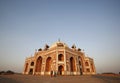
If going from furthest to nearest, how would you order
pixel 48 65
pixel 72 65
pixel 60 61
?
pixel 48 65 < pixel 72 65 < pixel 60 61

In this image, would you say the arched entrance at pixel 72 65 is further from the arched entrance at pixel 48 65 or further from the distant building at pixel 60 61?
the arched entrance at pixel 48 65

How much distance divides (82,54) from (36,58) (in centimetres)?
2061

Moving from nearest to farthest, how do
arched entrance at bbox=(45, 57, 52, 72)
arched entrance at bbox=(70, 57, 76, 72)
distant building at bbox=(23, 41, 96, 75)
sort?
distant building at bbox=(23, 41, 96, 75) < arched entrance at bbox=(70, 57, 76, 72) < arched entrance at bbox=(45, 57, 52, 72)

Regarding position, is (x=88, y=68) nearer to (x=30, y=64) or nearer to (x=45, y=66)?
(x=45, y=66)

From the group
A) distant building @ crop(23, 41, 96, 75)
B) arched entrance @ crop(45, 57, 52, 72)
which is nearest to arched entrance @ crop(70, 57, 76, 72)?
distant building @ crop(23, 41, 96, 75)

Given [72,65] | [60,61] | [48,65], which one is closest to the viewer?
[60,61]

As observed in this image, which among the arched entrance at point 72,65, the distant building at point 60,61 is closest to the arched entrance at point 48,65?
the distant building at point 60,61

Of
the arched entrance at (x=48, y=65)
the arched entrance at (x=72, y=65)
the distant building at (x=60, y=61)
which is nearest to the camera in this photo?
the distant building at (x=60, y=61)

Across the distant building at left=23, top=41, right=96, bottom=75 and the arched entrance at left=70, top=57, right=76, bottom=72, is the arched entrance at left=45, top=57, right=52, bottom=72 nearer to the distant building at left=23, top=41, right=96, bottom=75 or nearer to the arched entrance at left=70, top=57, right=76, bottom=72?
the distant building at left=23, top=41, right=96, bottom=75

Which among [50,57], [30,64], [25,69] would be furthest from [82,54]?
[25,69]

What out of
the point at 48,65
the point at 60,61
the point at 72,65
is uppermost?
the point at 60,61

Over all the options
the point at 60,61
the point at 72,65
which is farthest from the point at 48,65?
the point at 72,65

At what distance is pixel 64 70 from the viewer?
2948 cm

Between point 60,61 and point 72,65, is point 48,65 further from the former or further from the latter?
point 72,65
